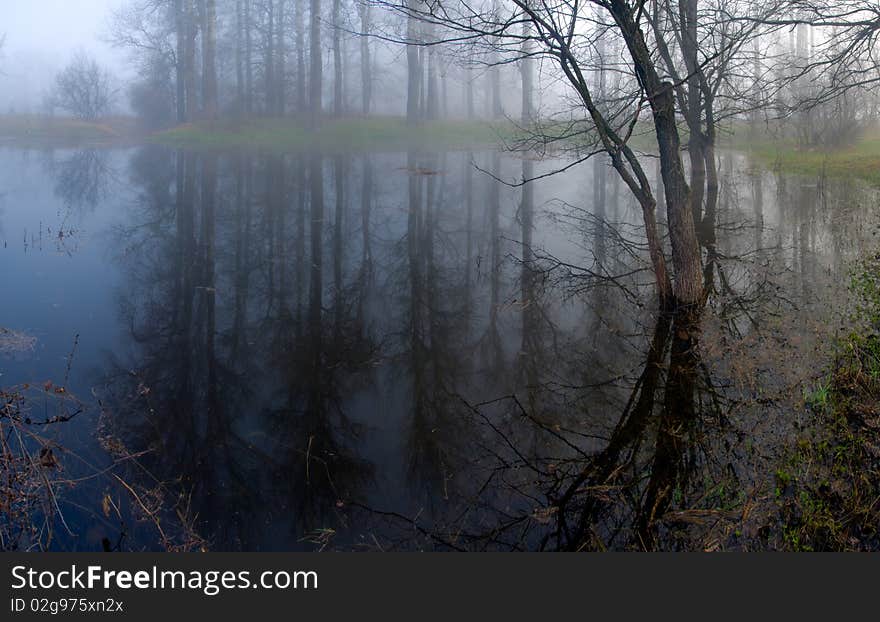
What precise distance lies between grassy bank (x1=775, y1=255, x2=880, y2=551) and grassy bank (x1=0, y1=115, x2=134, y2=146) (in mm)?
41603

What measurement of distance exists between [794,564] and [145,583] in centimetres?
305

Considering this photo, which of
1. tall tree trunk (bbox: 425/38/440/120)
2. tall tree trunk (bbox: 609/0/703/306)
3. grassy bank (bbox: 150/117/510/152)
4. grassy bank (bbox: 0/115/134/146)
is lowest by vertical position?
tall tree trunk (bbox: 609/0/703/306)

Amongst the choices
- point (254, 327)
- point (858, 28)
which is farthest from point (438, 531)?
point (858, 28)

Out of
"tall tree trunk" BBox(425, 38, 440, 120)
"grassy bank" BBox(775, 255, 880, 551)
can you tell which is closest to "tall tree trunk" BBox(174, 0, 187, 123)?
"tall tree trunk" BBox(425, 38, 440, 120)

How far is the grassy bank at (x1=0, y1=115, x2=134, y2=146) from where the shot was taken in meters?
41.7

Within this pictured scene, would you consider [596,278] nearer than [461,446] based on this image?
No

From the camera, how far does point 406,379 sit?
6.91 meters

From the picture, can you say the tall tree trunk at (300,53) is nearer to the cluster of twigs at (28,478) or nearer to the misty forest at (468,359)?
the misty forest at (468,359)

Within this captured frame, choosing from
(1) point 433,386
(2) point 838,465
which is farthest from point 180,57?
(2) point 838,465

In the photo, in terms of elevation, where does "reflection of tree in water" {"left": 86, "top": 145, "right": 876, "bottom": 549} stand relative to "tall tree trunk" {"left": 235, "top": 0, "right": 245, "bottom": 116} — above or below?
below

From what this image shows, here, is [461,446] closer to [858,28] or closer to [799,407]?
[799,407]

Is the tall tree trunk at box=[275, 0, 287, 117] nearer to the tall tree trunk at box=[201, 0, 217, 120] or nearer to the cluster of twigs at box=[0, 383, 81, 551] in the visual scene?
the tall tree trunk at box=[201, 0, 217, 120]

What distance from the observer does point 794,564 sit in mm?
3695

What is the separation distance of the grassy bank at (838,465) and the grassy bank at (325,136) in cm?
3027
